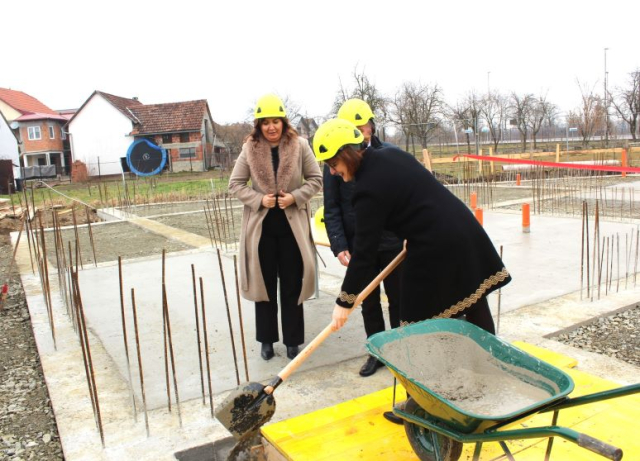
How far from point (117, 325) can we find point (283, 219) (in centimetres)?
198

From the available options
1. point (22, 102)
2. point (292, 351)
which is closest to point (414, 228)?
point (292, 351)

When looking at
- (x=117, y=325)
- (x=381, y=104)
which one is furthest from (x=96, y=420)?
(x=381, y=104)

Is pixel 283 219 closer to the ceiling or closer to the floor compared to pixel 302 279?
closer to the ceiling

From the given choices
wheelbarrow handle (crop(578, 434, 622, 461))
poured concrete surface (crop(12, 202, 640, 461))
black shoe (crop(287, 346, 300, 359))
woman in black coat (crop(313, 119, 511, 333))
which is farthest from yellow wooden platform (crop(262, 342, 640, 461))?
black shoe (crop(287, 346, 300, 359))

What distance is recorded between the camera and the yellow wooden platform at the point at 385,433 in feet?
7.60

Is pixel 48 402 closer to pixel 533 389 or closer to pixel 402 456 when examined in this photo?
pixel 402 456

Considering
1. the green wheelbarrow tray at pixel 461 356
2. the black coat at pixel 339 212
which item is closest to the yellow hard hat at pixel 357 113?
the black coat at pixel 339 212

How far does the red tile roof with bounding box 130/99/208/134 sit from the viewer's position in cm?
3697

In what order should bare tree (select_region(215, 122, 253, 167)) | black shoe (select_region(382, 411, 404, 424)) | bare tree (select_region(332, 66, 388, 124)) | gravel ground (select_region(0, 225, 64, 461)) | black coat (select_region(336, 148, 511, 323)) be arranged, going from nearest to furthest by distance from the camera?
black coat (select_region(336, 148, 511, 323)) < black shoe (select_region(382, 411, 404, 424)) < gravel ground (select_region(0, 225, 64, 461)) < bare tree (select_region(332, 66, 388, 124)) < bare tree (select_region(215, 122, 253, 167))

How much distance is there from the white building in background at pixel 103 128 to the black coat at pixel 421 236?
37.0 meters

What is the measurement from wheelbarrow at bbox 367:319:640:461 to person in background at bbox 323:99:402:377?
34.7 inches

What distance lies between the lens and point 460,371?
7.83 feet

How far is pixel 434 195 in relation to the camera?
2.48 metres

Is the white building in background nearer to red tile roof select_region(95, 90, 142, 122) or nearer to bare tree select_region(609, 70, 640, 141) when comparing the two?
red tile roof select_region(95, 90, 142, 122)
